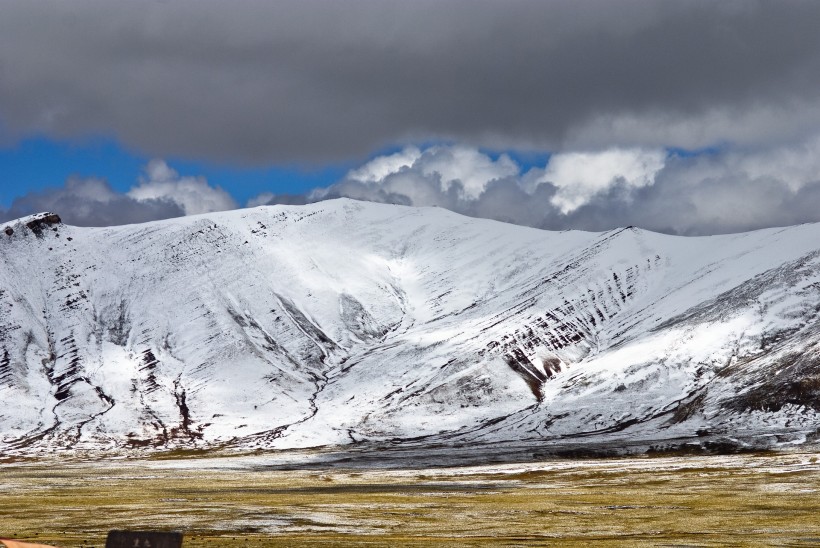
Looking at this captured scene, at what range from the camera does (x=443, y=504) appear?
107312mm

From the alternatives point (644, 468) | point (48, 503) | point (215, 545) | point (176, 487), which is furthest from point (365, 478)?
point (215, 545)

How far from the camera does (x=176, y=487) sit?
458ft

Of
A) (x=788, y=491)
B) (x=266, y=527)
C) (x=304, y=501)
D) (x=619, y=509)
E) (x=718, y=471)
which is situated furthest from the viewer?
(x=718, y=471)

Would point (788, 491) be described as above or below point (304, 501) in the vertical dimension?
below

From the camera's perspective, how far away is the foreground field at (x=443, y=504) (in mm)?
76125

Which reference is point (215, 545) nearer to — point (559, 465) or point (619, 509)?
point (619, 509)

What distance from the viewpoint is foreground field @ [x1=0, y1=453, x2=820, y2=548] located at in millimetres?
76125

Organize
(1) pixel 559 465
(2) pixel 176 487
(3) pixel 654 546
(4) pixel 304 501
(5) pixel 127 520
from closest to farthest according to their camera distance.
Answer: (3) pixel 654 546 < (5) pixel 127 520 < (4) pixel 304 501 < (2) pixel 176 487 < (1) pixel 559 465

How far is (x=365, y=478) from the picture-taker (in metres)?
162

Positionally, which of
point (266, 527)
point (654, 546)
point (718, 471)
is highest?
point (266, 527)

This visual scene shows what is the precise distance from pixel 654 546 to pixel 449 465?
127303mm

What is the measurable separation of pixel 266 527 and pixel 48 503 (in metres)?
41.9

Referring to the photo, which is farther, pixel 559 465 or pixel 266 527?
pixel 559 465

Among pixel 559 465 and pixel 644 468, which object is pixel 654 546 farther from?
pixel 559 465
